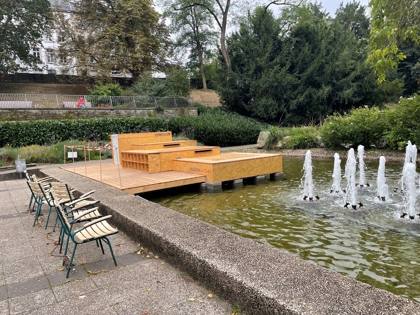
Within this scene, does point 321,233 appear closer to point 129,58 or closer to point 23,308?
point 23,308

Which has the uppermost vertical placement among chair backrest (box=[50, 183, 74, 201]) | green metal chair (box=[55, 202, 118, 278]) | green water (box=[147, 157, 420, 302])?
chair backrest (box=[50, 183, 74, 201])

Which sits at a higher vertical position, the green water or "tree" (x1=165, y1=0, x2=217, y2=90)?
"tree" (x1=165, y1=0, x2=217, y2=90)

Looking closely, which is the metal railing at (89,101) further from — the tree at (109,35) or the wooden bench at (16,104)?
the tree at (109,35)

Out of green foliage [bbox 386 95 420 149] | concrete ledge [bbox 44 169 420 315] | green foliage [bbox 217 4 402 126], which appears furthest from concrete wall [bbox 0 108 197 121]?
concrete ledge [bbox 44 169 420 315]

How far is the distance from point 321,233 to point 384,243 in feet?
2.74

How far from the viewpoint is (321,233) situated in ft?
15.5

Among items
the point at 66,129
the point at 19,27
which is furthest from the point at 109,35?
the point at 66,129

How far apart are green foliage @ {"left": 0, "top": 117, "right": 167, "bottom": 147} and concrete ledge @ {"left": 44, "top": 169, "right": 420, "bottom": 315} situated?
1440 cm

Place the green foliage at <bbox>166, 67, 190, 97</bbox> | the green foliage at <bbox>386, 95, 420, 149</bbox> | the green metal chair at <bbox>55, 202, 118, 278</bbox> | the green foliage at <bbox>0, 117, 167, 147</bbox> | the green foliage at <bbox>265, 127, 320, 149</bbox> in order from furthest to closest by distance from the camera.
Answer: the green foliage at <bbox>166, 67, 190, 97</bbox> → the green foliage at <bbox>265, 127, 320, 149</bbox> → the green foliage at <bbox>0, 117, 167, 147</bbox> → the green foliage at <bbox>386, 95, 420, 149</bbox> → the green metal chair at <bbox>55, 202, 118, 278</bbox>

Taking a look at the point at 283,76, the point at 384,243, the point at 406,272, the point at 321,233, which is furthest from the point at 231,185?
the point at 283,76

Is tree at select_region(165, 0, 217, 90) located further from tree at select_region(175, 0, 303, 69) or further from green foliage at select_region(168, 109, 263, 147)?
green foliage at select_region(168, 109, 263, 147)

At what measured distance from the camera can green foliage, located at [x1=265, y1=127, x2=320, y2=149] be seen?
1622 centimetres

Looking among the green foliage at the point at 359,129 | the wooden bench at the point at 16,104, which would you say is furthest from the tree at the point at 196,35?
the green foliage at the point at 359,129

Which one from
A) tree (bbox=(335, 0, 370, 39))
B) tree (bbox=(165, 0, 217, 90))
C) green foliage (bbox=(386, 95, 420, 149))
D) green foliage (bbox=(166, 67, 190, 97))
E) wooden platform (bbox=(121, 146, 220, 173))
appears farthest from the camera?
tree (bbox=(335, 0, 370, 39))
